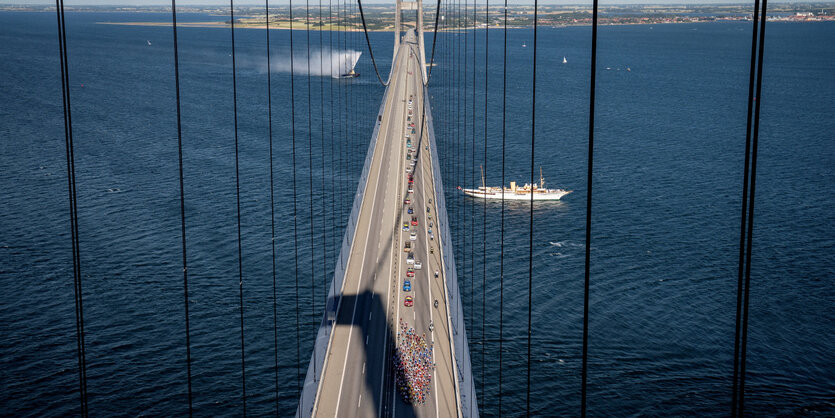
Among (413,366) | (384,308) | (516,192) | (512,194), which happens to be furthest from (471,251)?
(413,366)

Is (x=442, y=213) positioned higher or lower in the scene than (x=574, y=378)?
higher

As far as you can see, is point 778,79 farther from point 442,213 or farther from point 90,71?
point 90,71

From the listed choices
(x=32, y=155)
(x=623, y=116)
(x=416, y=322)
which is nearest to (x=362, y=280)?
(x=416, y=322)

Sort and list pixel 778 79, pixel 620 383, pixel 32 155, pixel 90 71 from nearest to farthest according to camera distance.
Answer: pixel 620 383
pixel 32 155
pixel 778 79
pixel 90 71

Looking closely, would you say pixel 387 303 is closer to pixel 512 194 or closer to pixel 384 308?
pixel 384 308

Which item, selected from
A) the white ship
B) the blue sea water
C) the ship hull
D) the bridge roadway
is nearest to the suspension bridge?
the bridge roadway
